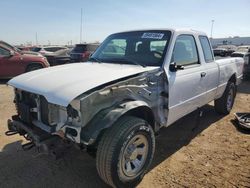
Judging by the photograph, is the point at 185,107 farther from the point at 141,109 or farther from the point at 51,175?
the point at 51,175

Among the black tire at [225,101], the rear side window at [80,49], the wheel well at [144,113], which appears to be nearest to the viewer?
the wheel well at [144,113]

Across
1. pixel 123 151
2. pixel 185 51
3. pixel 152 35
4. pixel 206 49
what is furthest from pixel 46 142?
pixel 206 49

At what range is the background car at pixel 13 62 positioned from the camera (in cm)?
1102

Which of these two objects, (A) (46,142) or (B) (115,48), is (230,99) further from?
(A) (46,142)

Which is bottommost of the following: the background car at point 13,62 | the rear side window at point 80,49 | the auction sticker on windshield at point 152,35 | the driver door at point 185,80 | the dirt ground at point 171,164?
the dirt ground at point 171,164

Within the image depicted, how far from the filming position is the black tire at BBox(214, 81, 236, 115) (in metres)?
6.27

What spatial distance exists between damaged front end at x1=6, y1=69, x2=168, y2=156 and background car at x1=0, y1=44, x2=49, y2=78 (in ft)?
26.9

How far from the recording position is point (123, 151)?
304cm

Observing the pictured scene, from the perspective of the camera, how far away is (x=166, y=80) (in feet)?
12.3

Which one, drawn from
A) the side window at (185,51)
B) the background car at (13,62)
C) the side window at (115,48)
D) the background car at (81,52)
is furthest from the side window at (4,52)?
the side window at (185,51)

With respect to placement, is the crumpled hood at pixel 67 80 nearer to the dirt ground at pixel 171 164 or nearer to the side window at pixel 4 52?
the dirt ground at pixel 171 164

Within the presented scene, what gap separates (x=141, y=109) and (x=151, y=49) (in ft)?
3.84

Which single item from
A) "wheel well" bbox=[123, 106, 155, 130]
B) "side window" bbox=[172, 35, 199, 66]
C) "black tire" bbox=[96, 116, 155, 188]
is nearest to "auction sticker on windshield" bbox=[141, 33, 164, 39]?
"side window" bbox=[172, 35, 199, 66]

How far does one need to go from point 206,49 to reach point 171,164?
2.55m
